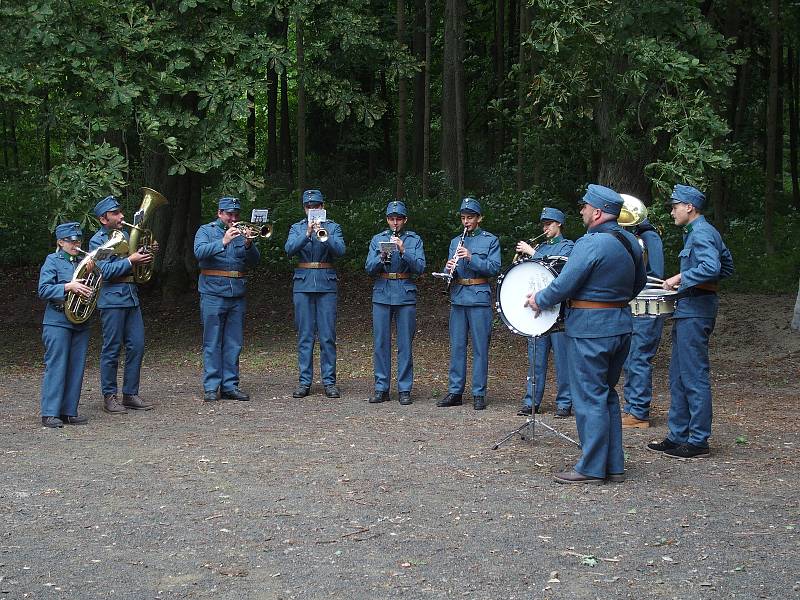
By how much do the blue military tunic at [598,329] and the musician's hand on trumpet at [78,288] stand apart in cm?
449

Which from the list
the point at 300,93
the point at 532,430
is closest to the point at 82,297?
the point at 532,430

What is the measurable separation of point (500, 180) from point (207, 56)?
1453 centimetres

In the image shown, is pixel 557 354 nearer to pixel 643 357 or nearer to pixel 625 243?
pixel 643 357

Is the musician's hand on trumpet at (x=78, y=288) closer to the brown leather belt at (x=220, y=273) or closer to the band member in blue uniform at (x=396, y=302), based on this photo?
the brown leather belt at (x=220, y=273)

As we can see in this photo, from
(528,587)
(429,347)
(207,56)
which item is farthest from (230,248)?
(528,587)

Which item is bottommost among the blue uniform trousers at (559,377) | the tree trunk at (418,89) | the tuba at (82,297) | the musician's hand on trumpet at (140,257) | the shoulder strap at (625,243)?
the blue uniform trousers at (559,377)

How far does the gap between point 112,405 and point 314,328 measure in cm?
237

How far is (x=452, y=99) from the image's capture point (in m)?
26.6

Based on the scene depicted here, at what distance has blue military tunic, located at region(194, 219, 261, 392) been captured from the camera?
1117cm

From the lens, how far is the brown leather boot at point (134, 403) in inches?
427

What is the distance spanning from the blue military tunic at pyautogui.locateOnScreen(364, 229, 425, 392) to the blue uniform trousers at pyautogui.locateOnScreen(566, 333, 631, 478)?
3.75m

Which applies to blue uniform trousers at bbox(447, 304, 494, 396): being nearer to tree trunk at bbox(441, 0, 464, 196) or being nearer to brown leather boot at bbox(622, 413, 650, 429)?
brown leather boot at bbox(622, 413, 650, 429)

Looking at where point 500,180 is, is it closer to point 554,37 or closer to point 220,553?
point 554,37

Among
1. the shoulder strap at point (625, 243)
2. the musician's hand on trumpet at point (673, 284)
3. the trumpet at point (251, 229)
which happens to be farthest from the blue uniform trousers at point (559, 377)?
the trumpet at point (251, 229)
